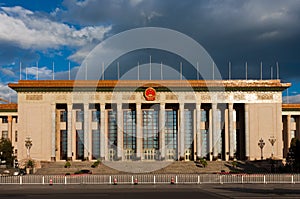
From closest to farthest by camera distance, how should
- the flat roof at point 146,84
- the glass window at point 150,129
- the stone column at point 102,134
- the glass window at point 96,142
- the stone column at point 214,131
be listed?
1. the stone column at point 102,134
2. the flat roof at point 146,84
3. the stone column at point 214,131
4. the glass window at point 96,142
5. the glass window at point 150,129

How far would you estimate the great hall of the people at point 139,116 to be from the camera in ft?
236

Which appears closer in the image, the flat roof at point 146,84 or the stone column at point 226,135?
the flat roof at point 146,84

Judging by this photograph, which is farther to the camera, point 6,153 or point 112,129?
point 112,129

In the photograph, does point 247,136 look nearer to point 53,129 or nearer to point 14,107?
point 53,129

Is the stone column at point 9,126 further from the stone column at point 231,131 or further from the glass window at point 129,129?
the stone column at point 231,131

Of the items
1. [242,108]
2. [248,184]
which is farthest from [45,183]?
[242,108]

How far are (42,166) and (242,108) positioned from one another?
34.2 meters

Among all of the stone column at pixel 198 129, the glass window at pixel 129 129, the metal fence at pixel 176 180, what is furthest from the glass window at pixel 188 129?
the metal fence at pixel 176 180

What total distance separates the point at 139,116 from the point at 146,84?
5367 mm

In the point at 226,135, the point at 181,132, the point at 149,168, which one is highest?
the point at 181,132

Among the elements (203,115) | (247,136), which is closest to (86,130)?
(203,115)

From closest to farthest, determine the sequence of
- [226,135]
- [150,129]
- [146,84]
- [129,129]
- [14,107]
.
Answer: [146,84] < [226,135] < [129,129] < [150,129] < [14,107]

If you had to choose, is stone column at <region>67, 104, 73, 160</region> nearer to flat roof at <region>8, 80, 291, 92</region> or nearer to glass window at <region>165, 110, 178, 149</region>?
flat roof at <region>8, 80, 291, 92</region>

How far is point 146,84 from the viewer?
237 feet
